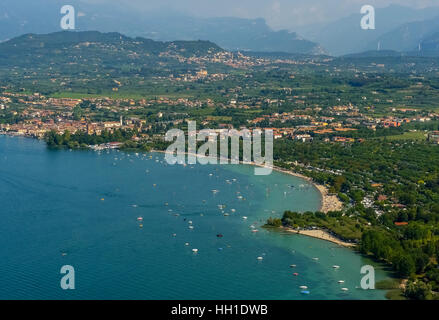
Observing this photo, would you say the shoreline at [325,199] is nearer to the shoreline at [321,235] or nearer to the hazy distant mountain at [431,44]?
the shoreline at [321,235]

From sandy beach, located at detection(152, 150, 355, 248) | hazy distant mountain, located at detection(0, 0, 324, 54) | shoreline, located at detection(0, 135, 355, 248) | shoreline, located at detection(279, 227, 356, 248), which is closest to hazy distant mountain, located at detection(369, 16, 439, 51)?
hazy distant mountain, located at detection(0, 0, 324, 54)

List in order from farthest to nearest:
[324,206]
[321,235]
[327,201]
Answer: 1. [327,201]
2. [324,206]
3. [321,235]

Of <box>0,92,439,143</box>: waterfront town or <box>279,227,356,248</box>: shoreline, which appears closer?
<box>279,227,356,248</box>: shoreline

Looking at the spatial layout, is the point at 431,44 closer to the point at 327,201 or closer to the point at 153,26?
the point at 153,26

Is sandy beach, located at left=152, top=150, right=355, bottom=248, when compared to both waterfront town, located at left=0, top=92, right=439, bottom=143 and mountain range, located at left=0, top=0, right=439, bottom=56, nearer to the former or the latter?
waterfront town, located at left=0, top=92, right=439, bottom=143

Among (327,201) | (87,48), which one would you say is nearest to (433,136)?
(327,201)

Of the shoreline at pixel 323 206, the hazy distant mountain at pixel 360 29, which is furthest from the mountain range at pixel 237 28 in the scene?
the shoreline at pixel 323 206

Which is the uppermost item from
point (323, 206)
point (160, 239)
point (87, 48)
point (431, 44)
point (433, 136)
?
point (431, 44)

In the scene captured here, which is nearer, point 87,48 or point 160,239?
point 160,239
